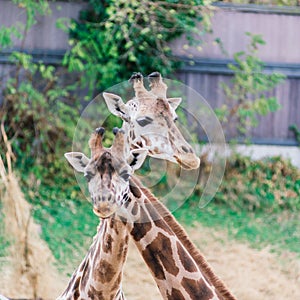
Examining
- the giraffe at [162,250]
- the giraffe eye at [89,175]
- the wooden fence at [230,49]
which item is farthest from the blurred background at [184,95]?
the giraffe eye at [89,175]

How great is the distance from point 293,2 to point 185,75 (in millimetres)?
1952

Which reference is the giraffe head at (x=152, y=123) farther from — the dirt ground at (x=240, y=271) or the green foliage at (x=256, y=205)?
the green foliage at (x=256, y=205)

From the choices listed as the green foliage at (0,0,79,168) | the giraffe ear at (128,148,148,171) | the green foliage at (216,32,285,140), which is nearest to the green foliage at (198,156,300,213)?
the green foliage at (216,32,285,140)

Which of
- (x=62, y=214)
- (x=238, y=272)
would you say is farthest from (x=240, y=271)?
(x=62, y=214)

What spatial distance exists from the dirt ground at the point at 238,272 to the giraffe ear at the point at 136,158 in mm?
2928

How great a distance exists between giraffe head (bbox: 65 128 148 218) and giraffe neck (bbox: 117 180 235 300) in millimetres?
287

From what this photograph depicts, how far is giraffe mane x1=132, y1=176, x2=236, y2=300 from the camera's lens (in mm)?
2760

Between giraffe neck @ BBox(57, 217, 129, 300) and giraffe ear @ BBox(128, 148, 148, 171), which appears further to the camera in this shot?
giraffe neck @ BBox(57, 217, 129, 300)

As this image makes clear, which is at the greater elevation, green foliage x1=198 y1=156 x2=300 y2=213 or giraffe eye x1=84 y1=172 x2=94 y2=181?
giraffe eye x1=84 y1=172 x2=94 y2=181

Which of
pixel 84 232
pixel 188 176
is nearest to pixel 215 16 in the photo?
pixel 84 232

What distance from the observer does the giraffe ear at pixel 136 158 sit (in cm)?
247

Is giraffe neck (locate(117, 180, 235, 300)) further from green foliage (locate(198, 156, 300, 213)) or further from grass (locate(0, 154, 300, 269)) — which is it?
green foliage (locate(198, 156, 300, 213))

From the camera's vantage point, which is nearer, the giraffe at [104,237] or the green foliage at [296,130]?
the giraffe at [104,237]

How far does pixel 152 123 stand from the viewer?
2.78m
